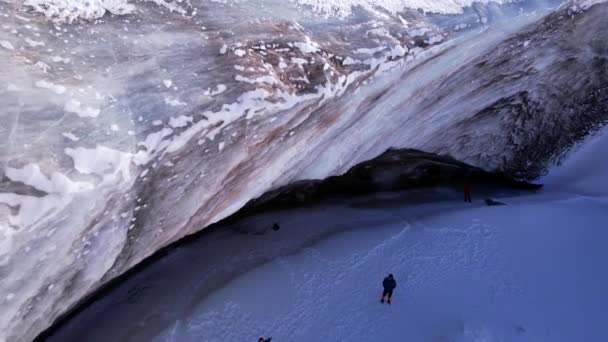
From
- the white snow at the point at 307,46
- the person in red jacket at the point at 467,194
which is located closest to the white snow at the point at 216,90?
the white snow at the point at 307,46

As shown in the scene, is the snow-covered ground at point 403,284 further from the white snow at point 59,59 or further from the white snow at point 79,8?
the white snow at point 79,8

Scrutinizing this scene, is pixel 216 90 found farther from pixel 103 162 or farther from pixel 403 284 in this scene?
pixel 403 284

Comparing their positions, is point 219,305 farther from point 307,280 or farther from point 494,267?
point 494,267

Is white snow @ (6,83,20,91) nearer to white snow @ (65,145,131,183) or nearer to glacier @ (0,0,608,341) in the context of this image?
glacier @ (0,0,608,341)

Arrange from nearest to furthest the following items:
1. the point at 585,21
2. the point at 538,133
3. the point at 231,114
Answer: the point at 231,114 < the point at 585,21 < the point at 538,133

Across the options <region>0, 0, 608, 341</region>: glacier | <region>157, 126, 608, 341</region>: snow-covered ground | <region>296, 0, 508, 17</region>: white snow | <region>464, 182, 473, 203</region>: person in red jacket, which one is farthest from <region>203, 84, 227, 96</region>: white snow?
<region>464, 182, 473, 203</region>: person in red jacket

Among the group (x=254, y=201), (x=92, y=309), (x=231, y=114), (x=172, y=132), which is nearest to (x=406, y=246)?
(x=254, y=201)

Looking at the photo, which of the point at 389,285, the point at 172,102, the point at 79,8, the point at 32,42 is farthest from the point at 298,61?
the point at 389,285
